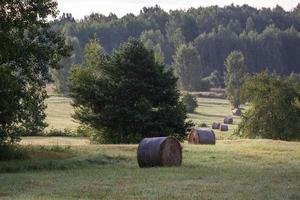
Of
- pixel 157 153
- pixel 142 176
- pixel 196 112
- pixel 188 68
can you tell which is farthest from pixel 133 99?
pixel 188 68

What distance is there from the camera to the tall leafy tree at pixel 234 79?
4718 inches

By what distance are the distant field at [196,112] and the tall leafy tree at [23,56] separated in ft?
142

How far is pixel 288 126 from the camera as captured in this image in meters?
63.6

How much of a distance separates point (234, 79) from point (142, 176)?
370ft

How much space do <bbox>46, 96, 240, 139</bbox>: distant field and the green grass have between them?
41.7 meters

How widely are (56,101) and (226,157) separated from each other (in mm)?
84518

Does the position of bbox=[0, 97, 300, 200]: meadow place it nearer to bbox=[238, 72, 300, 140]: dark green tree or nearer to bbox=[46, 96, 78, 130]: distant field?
bbox=[238, 72, 300, 140]: dark green tree

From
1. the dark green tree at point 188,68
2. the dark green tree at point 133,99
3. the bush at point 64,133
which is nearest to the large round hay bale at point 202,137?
the dark green tree at point 133,99

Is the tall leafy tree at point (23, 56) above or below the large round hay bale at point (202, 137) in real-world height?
above

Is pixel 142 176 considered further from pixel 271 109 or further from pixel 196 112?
pixel 196 112

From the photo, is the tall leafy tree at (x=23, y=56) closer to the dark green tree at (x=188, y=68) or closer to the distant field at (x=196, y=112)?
the distant field at (x=196, y=112)

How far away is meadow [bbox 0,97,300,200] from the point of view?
632 inches

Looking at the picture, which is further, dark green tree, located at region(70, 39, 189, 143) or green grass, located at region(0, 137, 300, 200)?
dark green tree, located at region(70, 39, 189, 143)

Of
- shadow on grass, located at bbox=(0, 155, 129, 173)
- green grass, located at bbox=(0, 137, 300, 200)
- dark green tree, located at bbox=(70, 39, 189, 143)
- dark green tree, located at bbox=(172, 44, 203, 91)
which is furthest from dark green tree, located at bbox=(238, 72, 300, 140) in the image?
dark green tree, located at bbox=(172, 44, 203, 91)
